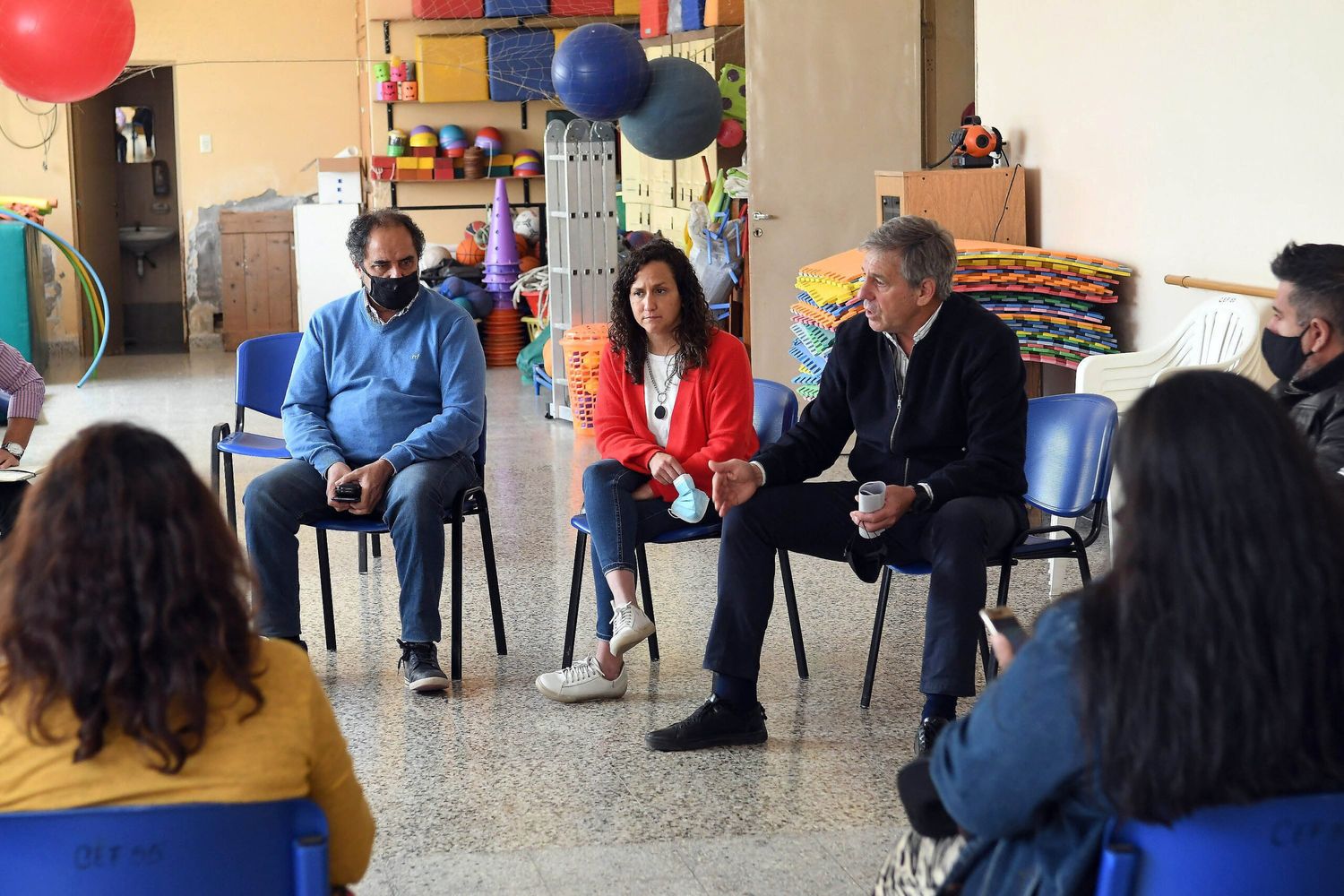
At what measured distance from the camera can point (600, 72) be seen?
6660 mm

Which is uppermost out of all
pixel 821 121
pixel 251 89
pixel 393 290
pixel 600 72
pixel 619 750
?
pixel 251 89

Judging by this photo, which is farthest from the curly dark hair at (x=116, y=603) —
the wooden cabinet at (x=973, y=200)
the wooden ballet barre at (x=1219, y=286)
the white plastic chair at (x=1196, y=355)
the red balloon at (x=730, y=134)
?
the red balloon at (x=730, y=134)

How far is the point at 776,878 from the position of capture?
2.51 metres

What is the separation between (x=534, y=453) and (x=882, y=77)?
2.41m

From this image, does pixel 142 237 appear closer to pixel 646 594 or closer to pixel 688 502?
pixel 646 594

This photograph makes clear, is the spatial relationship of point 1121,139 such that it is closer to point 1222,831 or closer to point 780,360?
point 780,360

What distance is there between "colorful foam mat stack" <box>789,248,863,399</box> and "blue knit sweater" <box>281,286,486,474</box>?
175 cm

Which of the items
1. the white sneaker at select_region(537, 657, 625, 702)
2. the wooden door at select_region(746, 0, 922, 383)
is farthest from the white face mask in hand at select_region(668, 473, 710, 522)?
the wooden door at select_region(746, 0, 922, 383)

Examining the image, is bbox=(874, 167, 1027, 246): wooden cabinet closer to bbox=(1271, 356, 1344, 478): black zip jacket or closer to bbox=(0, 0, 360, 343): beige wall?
bbox=(1271, 356, 1344, 478): black zip jacket

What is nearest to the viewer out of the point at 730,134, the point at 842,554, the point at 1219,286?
the point at 842,554

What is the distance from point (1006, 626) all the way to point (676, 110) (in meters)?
5.41

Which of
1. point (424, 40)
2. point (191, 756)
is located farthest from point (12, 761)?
point (424, 40)

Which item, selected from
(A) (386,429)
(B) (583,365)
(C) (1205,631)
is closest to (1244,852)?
(C) (1205,631)

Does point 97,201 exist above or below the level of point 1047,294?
above
